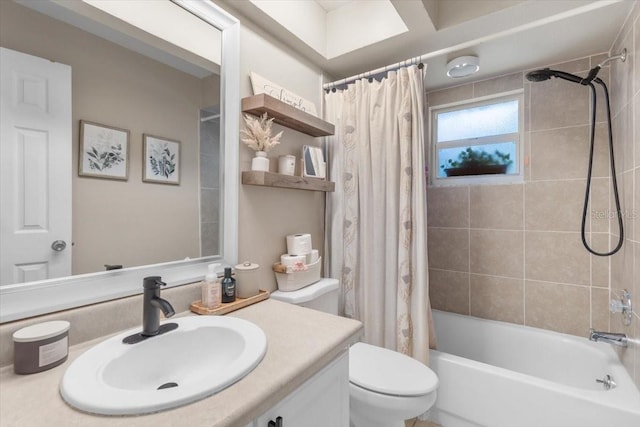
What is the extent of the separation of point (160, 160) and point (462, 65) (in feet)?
5.88

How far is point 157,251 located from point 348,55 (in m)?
1.56

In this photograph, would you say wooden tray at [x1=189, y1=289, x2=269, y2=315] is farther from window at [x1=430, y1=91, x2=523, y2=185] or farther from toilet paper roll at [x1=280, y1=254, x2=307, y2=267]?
window at [x1=430, y1=91, x2=523, y2=185]

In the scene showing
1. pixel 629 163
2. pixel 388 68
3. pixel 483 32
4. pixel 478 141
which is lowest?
pixel 629 163

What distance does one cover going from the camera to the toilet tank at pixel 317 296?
1.46 meters

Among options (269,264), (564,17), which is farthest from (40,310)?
(564,17)

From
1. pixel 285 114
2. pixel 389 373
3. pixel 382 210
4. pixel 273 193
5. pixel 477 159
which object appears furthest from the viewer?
pixel 477 159

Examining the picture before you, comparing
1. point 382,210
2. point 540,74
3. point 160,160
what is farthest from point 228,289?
point 540,74

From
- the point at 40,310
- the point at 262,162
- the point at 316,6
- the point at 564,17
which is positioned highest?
the point at 316,6

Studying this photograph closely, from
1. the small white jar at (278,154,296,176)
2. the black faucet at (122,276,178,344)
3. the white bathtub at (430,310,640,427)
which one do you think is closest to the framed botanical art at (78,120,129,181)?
the black faucet at (122,276,178,344)

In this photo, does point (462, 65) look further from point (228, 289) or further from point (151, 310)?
point (151, 310)

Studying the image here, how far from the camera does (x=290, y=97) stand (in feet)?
5.44

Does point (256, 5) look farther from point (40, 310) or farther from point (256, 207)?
point (40, 310)

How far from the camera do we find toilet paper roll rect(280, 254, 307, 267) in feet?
5.08

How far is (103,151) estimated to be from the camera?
1.03 meters
